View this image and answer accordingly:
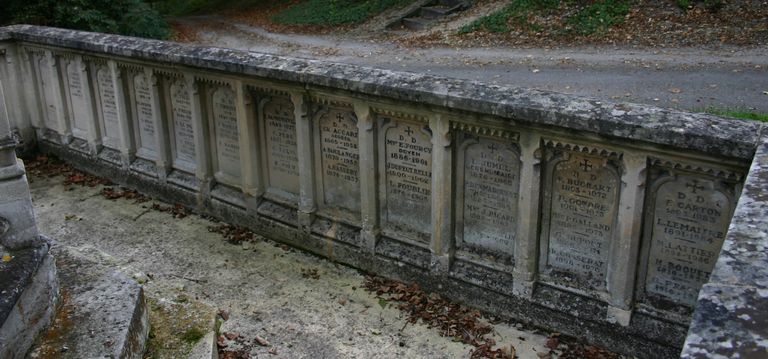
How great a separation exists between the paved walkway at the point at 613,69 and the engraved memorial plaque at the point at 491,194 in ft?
21.3

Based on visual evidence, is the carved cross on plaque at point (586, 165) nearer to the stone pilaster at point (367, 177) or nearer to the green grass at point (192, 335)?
the stone pilaster at point (367, 177)

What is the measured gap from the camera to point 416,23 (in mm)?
21531

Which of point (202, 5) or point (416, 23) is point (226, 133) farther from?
point (202, 5)

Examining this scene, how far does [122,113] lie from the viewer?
840 cm

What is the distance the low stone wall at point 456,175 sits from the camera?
4727 mm

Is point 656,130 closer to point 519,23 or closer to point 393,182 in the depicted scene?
point 393,182

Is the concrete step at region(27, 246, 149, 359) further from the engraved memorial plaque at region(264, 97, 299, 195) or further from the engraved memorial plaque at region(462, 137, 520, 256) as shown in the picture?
the engraved memorial plaque at region(462, 137, 520, 256)

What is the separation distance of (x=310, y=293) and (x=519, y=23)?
14.2m

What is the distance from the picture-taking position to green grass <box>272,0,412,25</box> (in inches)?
946

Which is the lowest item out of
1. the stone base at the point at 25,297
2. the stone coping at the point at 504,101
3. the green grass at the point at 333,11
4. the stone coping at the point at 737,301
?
the green grass at the point at 333,11

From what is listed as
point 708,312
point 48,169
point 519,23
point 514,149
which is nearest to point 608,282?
point 514,149

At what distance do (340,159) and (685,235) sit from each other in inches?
117

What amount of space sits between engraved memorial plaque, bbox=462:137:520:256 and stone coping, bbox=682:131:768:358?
2439 mm

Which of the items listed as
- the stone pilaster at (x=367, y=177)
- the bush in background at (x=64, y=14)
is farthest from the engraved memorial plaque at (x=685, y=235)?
the bush in background at (x=64, y=14)
